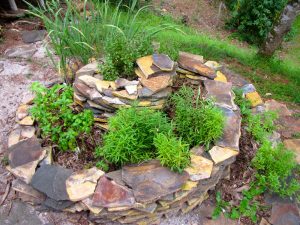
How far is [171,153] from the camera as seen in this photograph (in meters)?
2.55

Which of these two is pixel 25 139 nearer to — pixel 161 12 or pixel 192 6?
pixel 161 12

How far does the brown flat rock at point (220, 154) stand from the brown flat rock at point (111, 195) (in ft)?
2.54

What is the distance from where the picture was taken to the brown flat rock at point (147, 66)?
3.07 m

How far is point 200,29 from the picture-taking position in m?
8.03

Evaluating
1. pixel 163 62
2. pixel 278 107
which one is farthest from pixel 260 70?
pixel 163 62

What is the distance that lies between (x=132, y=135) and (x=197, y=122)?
1.94ft

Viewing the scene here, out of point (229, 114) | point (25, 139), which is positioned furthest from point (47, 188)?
point (229, 114)

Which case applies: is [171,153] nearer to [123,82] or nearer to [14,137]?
[123,82]

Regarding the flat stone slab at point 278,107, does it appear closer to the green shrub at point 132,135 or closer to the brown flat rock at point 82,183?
the green shrub at point 132,135

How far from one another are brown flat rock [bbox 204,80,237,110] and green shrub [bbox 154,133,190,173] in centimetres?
77

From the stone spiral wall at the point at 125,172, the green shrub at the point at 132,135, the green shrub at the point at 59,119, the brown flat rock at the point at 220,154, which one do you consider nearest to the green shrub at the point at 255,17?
the stone spiral wall at the point at 125,172

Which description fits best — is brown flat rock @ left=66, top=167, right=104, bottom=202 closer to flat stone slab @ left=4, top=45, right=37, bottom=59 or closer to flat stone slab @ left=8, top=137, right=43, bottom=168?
flat stone slab @ left=8, top=137, right=43, bottom=168

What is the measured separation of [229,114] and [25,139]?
1.92 metres

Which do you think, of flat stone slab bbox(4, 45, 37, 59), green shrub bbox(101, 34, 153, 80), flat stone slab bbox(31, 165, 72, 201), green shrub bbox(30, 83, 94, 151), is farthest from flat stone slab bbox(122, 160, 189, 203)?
flat stone slab bbox(4, 45, 37, 59)
